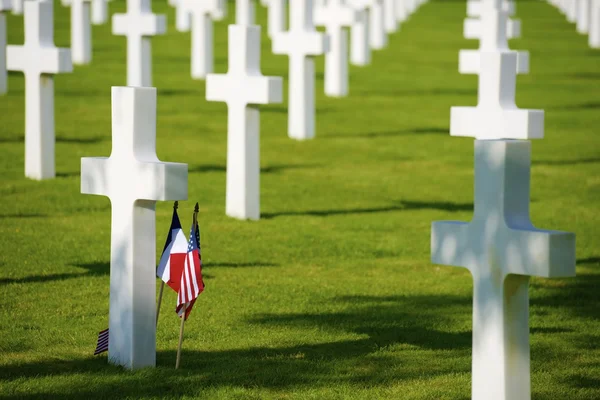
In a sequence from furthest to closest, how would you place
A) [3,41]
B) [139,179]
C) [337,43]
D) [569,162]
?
[337,43]
[3,41]
[569,162]
[139,179]

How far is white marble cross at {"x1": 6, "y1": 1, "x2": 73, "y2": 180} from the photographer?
1352 centimetres

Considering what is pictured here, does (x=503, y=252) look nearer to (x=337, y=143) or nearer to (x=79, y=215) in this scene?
(x=79, y=215)

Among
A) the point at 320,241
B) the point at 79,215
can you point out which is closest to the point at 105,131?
the point at 79,215

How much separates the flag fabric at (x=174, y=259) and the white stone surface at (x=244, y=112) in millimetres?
4937

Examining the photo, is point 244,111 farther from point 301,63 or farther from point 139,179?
point 139,179

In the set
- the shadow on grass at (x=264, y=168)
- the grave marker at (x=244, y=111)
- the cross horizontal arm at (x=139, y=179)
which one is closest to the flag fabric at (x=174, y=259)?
the cross horizontal arm at (x=139, y=179)

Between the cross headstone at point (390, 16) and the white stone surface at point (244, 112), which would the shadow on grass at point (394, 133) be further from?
the cross headstone at point (390, 16)

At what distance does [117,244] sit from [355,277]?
3.14 meters

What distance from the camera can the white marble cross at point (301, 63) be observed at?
1705cm

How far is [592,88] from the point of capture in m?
23.0

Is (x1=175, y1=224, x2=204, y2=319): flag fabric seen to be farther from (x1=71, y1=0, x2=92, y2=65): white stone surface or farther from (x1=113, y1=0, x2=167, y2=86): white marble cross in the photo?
(x1=71, y1=0, x2=92, y2=65): white stone surface

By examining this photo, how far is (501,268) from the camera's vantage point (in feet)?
19.1

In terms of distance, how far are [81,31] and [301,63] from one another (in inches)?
243

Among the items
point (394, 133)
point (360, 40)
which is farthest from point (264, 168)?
point (360, 40)
